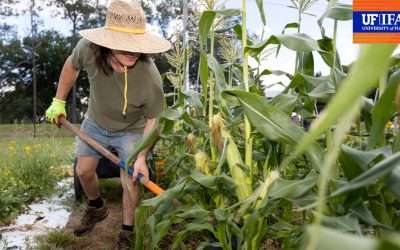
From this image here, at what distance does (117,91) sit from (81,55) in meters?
0.24

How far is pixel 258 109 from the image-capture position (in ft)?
3.97

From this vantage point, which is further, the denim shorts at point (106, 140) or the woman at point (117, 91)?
the denim shorts at point (106, 140)

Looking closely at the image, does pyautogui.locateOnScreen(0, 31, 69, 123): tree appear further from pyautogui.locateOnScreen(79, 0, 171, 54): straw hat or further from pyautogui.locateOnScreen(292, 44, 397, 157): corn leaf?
pyautogui.locateOnScreen(292, 44, 397, 157): corn leaf

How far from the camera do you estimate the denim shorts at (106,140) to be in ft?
8.53

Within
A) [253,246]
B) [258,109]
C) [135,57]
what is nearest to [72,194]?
[135,57]

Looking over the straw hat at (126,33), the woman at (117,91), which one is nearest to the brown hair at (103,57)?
the woman at (117,91)

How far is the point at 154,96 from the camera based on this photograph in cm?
245

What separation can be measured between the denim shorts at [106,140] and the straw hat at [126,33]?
58 cm

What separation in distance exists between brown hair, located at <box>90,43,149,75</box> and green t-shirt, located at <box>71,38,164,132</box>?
0.06 feet

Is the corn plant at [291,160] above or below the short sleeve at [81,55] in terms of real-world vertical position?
below

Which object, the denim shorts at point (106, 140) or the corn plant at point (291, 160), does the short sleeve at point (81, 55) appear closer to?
the denim shorts at point (106, 140)

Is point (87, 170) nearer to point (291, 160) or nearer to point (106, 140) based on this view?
point (106, 140)

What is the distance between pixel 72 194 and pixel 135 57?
1.72m

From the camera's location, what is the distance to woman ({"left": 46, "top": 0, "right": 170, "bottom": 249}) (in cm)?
225
